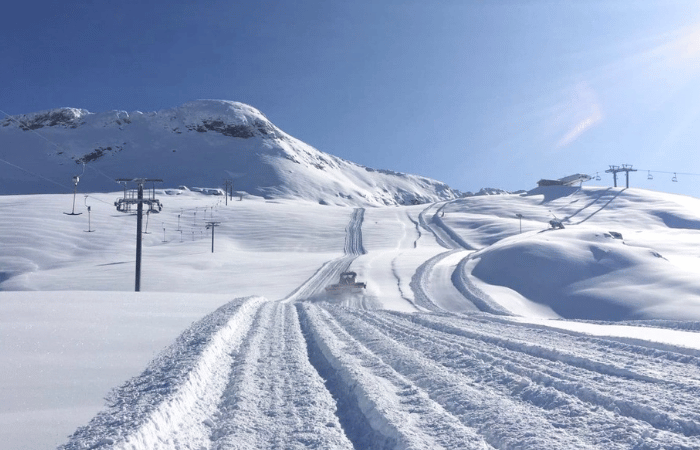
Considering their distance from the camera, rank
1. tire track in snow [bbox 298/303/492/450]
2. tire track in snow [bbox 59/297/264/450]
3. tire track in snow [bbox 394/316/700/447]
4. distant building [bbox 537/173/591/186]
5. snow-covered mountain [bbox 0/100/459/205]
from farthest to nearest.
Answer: snow-covered mountain [bbox 0/100/459/205], distant building [bbox 537/173/591/186], tire track in snow [bbox 394/316/700/447], tire track in snow [bbox 298/303/492/450], tire track in snow [bbox 59/297/264/450]

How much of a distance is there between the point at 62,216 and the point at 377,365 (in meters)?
67.1

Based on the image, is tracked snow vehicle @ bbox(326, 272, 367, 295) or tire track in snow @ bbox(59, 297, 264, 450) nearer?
tire track in snow @ bbox(59, 297, 264, 450)

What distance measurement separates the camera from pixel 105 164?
182375 mm

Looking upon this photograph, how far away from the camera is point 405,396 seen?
632 cm

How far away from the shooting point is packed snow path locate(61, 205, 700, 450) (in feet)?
16.0

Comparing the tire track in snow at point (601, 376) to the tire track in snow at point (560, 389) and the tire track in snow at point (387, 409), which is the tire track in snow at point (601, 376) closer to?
the tire track in snow at point (560, 389)

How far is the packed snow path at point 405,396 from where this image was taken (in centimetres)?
487

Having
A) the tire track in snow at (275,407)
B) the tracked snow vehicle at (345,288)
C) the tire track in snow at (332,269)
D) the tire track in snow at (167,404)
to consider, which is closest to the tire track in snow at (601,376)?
the tire track in snow at (275,407)

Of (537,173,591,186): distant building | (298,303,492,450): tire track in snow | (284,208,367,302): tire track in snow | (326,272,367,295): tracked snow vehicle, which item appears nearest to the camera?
(298,303,492,450): tire track in snow

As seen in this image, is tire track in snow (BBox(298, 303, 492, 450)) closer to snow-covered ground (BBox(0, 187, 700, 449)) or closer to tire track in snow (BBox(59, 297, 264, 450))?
snow-covered ground (BBox(0, 187, 700, 449))

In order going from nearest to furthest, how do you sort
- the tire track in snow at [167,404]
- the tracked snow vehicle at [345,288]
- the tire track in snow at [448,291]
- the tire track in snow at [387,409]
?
the tire track in snow at [167,404] → the tire track in snow at [387,409] → the tire track in snow at [448,291] → the tracked snow vehicle at [345,288]

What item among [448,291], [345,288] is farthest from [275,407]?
[448,291]

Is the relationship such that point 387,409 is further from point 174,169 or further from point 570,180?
point 174,169

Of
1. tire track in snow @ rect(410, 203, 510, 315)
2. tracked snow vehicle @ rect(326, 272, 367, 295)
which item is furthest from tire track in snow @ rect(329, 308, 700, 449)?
tracked snow vehicle @ rect(326, 272, 367, 295)
